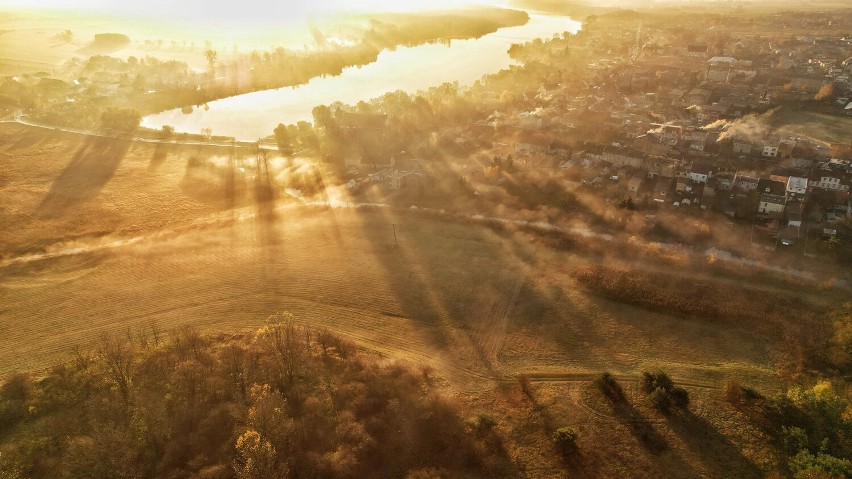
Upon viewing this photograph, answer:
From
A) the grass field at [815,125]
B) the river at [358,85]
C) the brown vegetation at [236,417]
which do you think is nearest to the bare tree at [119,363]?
the brown vegetation at [236,417]

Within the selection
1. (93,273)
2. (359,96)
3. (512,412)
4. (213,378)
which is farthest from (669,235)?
(359,96)

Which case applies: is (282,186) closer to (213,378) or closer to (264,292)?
(264,292)

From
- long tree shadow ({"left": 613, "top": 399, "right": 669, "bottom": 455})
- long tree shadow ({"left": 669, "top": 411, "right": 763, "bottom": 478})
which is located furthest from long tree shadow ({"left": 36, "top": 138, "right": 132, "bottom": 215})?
long tree shadow ({"left": 669, "top": 411, "right": 763, "bottom": 478})

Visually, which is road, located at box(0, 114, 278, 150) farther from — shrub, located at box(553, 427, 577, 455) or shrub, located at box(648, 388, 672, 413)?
shrub, located at box(648, 388, 672, 413)

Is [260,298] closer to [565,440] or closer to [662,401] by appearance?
[565,440]

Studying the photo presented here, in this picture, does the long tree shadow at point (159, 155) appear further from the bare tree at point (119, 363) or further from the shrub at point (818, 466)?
the shrub at point (818, 466)
